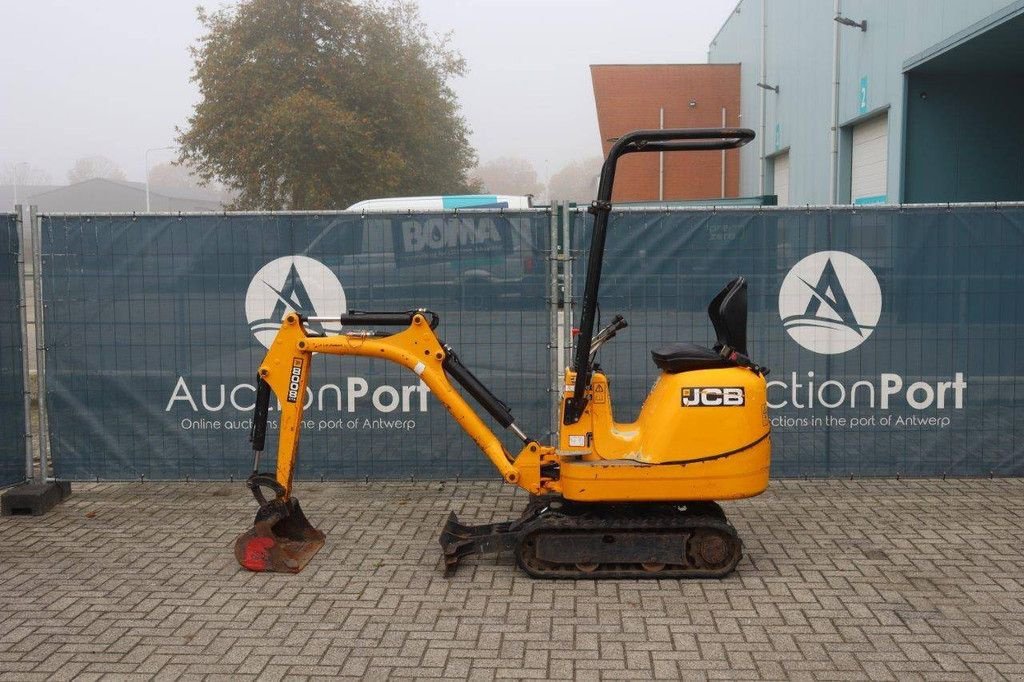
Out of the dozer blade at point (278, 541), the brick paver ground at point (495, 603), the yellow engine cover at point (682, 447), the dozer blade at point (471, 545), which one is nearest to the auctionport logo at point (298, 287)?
the brick paver ground at point (495, 603)

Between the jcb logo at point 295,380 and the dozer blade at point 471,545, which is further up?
the jcb logo at point 295,380

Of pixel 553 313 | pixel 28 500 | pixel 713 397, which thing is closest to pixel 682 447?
pixel 713 397

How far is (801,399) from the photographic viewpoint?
7.98 metres

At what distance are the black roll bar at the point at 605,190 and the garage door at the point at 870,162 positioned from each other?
47.8 ft

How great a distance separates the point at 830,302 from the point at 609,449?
2.92 meters

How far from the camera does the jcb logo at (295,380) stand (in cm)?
616

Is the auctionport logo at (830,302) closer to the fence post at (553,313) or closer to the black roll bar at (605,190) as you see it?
the fence post at (553,313)

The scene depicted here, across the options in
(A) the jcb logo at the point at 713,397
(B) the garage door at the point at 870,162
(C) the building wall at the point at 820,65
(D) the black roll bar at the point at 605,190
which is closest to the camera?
(D) the black roll bar at the point at 605,190

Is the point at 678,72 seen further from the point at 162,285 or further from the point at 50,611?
the point at 50,611

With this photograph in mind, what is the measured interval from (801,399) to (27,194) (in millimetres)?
141367

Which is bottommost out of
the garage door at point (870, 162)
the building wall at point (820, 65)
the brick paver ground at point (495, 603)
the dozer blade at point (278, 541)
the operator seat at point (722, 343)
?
the brick paver ground at point (495, 603)

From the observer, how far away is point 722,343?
6.08 metres

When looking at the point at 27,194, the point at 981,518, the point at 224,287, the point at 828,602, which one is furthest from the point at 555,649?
the point at 27,194

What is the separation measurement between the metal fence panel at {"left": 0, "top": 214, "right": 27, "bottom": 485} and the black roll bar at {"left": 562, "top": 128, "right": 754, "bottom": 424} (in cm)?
469
